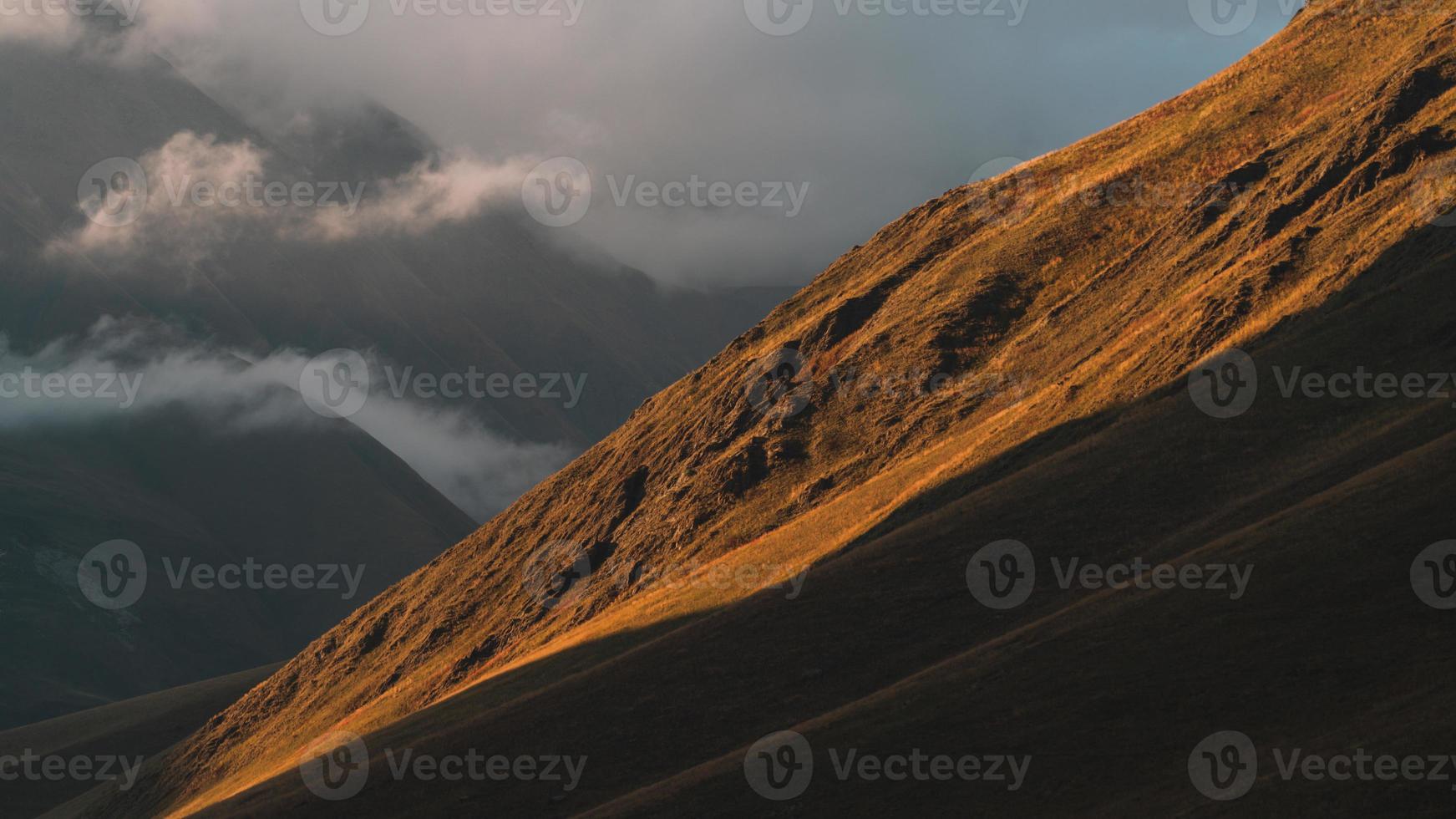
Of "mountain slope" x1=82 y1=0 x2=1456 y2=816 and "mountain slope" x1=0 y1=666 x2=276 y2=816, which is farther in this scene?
"mountain slope" x1=0 y1=666 x2=276 y2=816

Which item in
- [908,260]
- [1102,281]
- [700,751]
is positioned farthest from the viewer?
[908,260]

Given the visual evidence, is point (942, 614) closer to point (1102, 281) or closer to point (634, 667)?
point (634, 667)

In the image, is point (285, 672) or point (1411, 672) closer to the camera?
point (1411, 672)

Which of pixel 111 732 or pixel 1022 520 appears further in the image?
pixel 111 732

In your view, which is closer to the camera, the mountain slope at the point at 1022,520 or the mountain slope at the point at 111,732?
the mountain slope at the point at 1022,520

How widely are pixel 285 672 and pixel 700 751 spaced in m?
106

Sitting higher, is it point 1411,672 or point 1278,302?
point 1278,302

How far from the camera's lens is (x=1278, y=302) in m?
72.2

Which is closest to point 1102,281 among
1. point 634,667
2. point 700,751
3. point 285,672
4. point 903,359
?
point 903,359

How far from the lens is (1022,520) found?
59.9 metres

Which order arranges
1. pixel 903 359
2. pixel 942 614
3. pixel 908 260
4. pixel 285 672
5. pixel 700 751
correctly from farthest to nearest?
1. pixel 285 672
2. pixel 908 260
3. pixel 903 359
4. pixel 942 614
5. pixel 700 751

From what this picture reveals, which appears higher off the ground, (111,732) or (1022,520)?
(111,732)

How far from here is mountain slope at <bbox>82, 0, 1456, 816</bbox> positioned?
133 ft

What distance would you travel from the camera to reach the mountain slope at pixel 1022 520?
40656 millimetres
